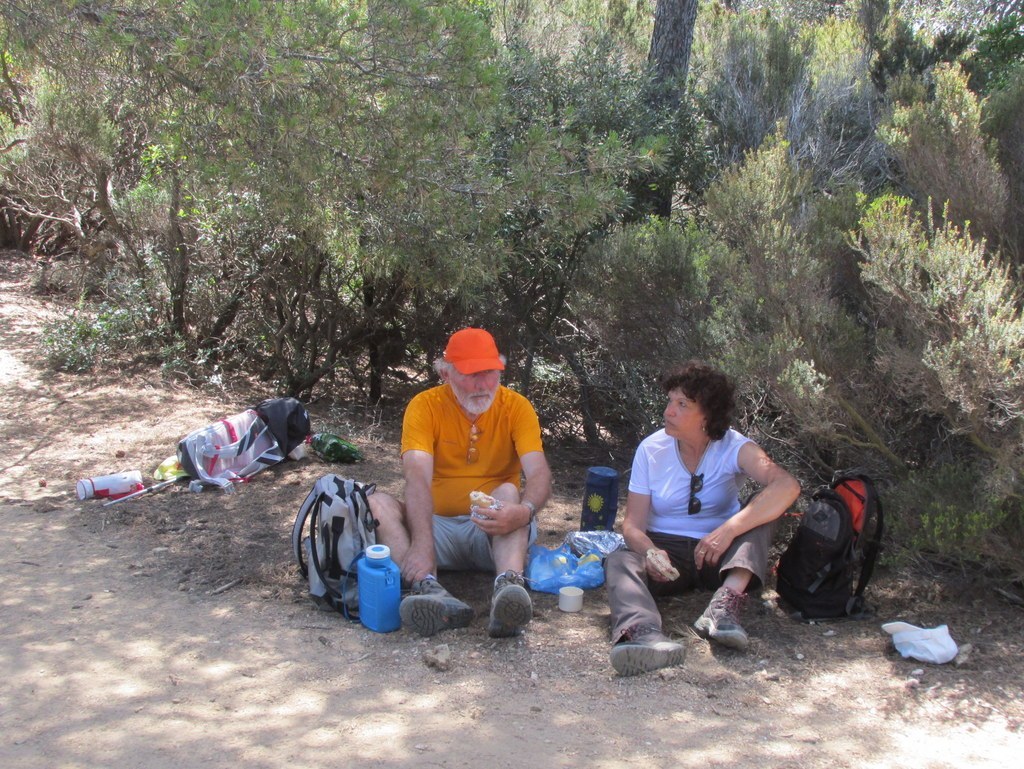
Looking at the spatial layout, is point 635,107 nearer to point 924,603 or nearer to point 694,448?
point 694,448

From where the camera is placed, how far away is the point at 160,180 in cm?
801

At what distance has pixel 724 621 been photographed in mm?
3488

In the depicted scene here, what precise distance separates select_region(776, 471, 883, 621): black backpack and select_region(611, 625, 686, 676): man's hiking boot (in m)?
0.75

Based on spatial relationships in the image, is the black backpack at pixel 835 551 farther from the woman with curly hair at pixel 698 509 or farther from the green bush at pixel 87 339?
the green bush at pixel 87 339

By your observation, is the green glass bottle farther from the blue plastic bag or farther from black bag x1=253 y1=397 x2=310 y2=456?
the blue plastic bag

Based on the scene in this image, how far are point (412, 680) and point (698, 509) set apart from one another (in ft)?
4.64

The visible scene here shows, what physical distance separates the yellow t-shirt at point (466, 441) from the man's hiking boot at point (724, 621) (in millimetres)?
1033

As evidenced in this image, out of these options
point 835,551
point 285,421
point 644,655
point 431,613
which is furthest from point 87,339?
point 835,551

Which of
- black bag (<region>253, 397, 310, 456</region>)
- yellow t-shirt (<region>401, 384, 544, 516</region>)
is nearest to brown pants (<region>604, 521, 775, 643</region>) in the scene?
yellow t-shirt (<region>401, 384, 544, 516</region>)

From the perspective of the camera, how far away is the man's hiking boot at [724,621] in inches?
135

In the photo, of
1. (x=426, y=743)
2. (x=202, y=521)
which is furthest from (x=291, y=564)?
(x=426, y=743)

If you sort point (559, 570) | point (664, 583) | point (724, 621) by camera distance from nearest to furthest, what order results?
point (724, 621) < point (664, 583) < point (559, 570)

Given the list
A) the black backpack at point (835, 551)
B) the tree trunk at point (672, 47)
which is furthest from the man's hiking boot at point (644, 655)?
the tree trunk at point (672, 47)

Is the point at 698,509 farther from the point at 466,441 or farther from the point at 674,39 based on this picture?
the point at 674,39
